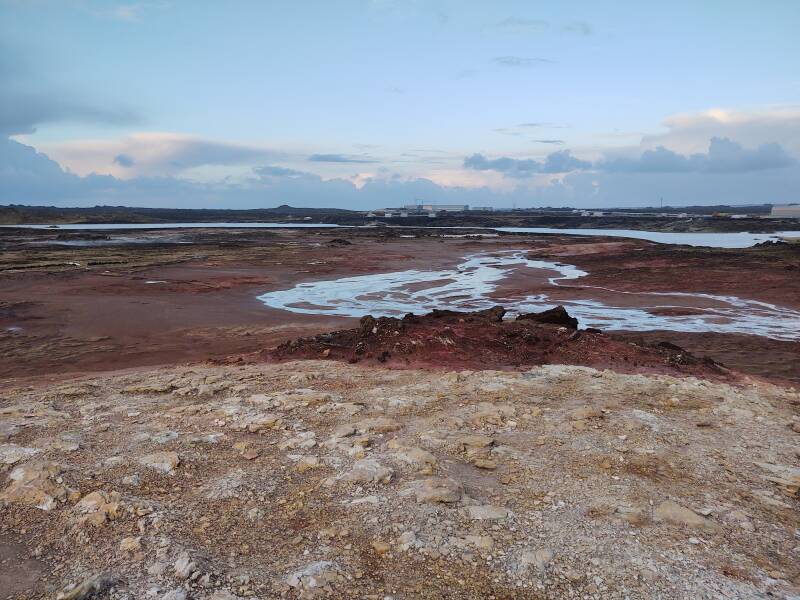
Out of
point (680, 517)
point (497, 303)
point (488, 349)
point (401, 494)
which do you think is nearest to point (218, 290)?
point (497, 303)

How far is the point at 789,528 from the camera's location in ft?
18.4

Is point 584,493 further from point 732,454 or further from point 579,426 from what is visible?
point 732,454

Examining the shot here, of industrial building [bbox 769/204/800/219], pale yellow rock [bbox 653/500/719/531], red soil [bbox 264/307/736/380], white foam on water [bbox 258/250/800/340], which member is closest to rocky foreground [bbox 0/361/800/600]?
pale yellow rock [bbox 653/500/719/531]

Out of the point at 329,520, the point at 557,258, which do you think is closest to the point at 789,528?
the point at 329,520

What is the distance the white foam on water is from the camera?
834 inches

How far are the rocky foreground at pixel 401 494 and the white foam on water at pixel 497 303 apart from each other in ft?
40.6

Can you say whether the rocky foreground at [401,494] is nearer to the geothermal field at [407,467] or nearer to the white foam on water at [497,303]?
the geothermal field at [407,467]

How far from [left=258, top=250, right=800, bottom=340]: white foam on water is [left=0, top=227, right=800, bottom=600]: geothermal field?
157 inches

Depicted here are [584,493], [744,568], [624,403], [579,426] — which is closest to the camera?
[744,568]

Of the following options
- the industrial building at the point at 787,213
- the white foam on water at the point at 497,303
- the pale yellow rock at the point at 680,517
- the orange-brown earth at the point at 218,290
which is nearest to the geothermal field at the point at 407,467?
the pale yellow rock at the point at 680,517

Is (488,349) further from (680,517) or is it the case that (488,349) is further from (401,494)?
(680,517)

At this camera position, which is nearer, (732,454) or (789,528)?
(789,528)

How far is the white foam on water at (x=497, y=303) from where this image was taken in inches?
834

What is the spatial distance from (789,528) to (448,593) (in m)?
3.79
